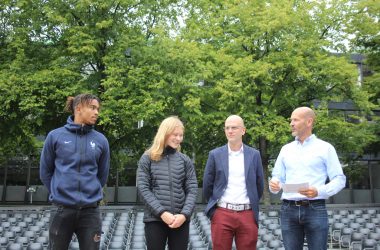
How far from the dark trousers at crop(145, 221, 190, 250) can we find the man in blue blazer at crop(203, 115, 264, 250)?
19.1 inches

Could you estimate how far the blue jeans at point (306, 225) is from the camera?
12.4 feet

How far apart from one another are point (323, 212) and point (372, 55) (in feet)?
59.3

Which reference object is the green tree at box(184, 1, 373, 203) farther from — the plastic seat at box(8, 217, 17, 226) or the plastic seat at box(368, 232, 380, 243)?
the plastic seat at box(8, 217, 17, 226)

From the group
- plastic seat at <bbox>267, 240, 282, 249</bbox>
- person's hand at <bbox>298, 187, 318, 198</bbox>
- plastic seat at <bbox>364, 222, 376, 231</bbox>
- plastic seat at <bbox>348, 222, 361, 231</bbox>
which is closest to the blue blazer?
person's hand at <bbox>298, 187, 318, 198</bbox>

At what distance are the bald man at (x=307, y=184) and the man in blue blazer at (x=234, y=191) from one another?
0.79 feet

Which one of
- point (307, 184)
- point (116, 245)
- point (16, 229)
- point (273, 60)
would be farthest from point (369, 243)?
point (273, 60)

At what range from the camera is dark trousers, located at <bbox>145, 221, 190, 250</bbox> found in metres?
3.61

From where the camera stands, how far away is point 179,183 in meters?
3.76

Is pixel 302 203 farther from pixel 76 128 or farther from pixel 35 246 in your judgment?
pixel 35 246

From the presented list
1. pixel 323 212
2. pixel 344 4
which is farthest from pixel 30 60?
pixel 323 212

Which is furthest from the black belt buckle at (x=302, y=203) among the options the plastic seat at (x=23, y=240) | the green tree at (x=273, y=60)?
the green tree at (x=273, y=60)

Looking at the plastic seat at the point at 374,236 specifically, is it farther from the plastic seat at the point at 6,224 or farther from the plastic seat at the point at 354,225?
the plastic seat at the point at 6,224

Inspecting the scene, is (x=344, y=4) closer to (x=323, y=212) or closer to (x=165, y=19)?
(x=165, y=19)

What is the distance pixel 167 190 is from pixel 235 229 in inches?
32.1
